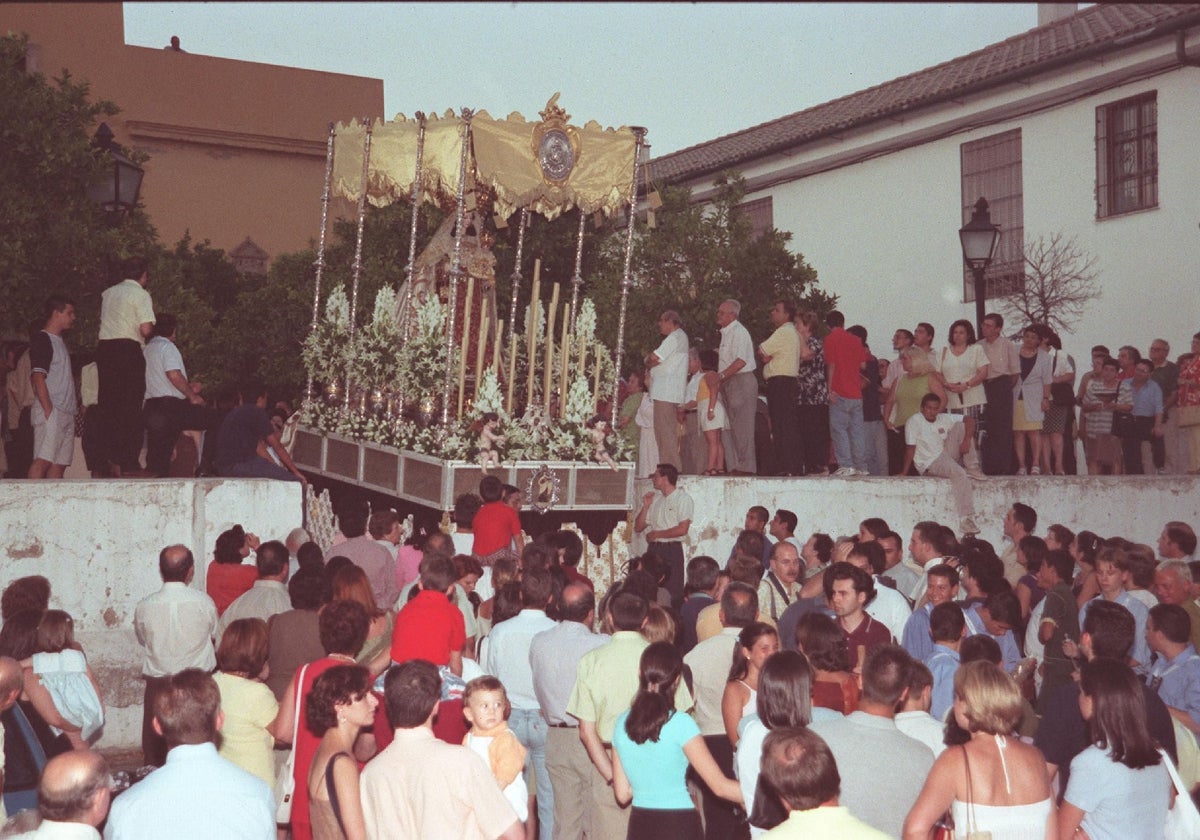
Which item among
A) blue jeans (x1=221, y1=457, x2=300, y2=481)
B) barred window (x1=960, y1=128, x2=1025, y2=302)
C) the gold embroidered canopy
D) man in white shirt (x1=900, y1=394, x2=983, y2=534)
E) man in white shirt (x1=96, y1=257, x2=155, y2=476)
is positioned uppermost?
barred window (x1=960, y1=128, x2=1025, y2=302)

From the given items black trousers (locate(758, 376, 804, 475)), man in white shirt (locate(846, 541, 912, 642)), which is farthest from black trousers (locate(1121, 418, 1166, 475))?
man in white shirt (locate(846, 541, 912, 642))

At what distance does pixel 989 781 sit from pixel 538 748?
355cm

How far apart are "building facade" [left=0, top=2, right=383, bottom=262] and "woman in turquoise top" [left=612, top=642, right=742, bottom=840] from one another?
2834 centimetres

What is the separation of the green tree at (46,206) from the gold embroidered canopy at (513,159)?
3.60m

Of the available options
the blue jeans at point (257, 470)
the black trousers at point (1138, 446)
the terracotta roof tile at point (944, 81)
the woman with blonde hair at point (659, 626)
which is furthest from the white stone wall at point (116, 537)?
the terracotta roof tile at point (944, 81)

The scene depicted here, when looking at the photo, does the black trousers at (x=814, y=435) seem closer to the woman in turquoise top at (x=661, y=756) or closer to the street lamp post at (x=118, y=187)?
the street lamp post at (x=118, y=187)

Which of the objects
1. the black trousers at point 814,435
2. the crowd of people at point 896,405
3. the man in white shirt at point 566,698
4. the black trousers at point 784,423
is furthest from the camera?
the black trousers at point 814,435

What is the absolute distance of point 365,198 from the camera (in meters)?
16.2

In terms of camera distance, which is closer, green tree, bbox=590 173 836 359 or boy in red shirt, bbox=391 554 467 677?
boy in red shirt, bbox=391 554 467 677

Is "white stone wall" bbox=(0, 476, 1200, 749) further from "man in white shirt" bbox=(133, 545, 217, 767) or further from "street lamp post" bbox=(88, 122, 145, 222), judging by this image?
"street lamp post" bbox=(88, 122, 145, 222)

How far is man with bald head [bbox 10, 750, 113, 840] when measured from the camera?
511 centimetres

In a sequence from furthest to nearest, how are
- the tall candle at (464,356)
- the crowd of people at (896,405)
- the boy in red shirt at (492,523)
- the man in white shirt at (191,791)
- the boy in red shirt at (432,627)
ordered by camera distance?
the crowd of people at (896,405)
the tall candle at (464,356)
the boy in red shirt at (492,523)
the boy in red shirt at (432,627)
the man in white shirt at (191,791)

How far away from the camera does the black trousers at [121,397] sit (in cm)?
1357

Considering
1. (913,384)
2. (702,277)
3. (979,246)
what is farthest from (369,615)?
(702,277)
